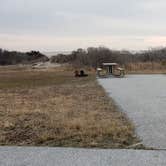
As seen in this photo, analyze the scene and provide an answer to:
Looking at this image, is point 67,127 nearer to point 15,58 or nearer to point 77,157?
point 77,157

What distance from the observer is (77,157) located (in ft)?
13.5

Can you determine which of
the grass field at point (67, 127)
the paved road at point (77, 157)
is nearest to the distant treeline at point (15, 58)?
the grass field at point (67, 127)

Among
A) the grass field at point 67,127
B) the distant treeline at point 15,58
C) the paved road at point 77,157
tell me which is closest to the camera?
the paved road at point 77,157

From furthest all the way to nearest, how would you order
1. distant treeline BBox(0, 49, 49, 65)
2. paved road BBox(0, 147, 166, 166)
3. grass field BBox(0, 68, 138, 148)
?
distant treeline BBox(0, 49, 49, 65)
grass field BBox(0, 68, 138, 148)
paved road BBox(0, 147, 166, 166)

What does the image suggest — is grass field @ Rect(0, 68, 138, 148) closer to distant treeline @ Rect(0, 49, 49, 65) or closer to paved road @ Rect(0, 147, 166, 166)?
paved road @ Rect(0, 147, 166, 166)

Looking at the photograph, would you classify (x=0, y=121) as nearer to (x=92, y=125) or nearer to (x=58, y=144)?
(x=92, y=125)

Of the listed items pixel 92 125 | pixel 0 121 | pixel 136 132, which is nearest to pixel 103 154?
pixel 136 132

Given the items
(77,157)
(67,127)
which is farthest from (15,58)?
(77,157)

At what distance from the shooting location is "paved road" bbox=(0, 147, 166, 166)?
152 inches

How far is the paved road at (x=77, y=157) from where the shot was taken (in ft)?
12.7

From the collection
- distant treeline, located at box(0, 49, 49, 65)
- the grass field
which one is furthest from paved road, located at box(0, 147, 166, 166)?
distant treeline, located at box(0, 49, 49, 65)

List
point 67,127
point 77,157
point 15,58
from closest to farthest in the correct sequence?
1. point 77,157
2. point 67,127
3. point 15,58

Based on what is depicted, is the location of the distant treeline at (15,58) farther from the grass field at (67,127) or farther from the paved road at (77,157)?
the paved road at (77,157)

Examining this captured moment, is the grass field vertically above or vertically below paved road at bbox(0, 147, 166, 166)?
below
